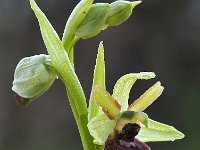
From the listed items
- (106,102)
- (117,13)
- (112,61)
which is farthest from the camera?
(112,61)

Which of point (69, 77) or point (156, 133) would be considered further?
point (156, 133)

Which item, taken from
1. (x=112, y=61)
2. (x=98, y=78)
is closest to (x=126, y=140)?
(x=98, y=78)

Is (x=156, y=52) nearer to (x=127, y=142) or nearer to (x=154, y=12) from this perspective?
(x=154, y=12)

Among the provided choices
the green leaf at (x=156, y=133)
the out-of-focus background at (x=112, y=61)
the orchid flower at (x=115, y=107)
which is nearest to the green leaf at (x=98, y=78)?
the orchid flower at (x=115, y=107)

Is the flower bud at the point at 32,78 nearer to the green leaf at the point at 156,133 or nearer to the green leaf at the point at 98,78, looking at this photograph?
the green leaf at the point at 98,78

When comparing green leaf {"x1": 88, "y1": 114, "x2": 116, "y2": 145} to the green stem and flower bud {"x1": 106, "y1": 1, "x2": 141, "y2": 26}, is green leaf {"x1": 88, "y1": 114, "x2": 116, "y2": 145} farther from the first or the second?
flower bud {"x1": 106, "y1": 1, "x2": 141, "y2": 26}

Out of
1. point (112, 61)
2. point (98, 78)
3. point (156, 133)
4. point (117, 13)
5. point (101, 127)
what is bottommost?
point (112, 61)

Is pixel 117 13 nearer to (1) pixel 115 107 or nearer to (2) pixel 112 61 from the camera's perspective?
(1) pixel 115 107
